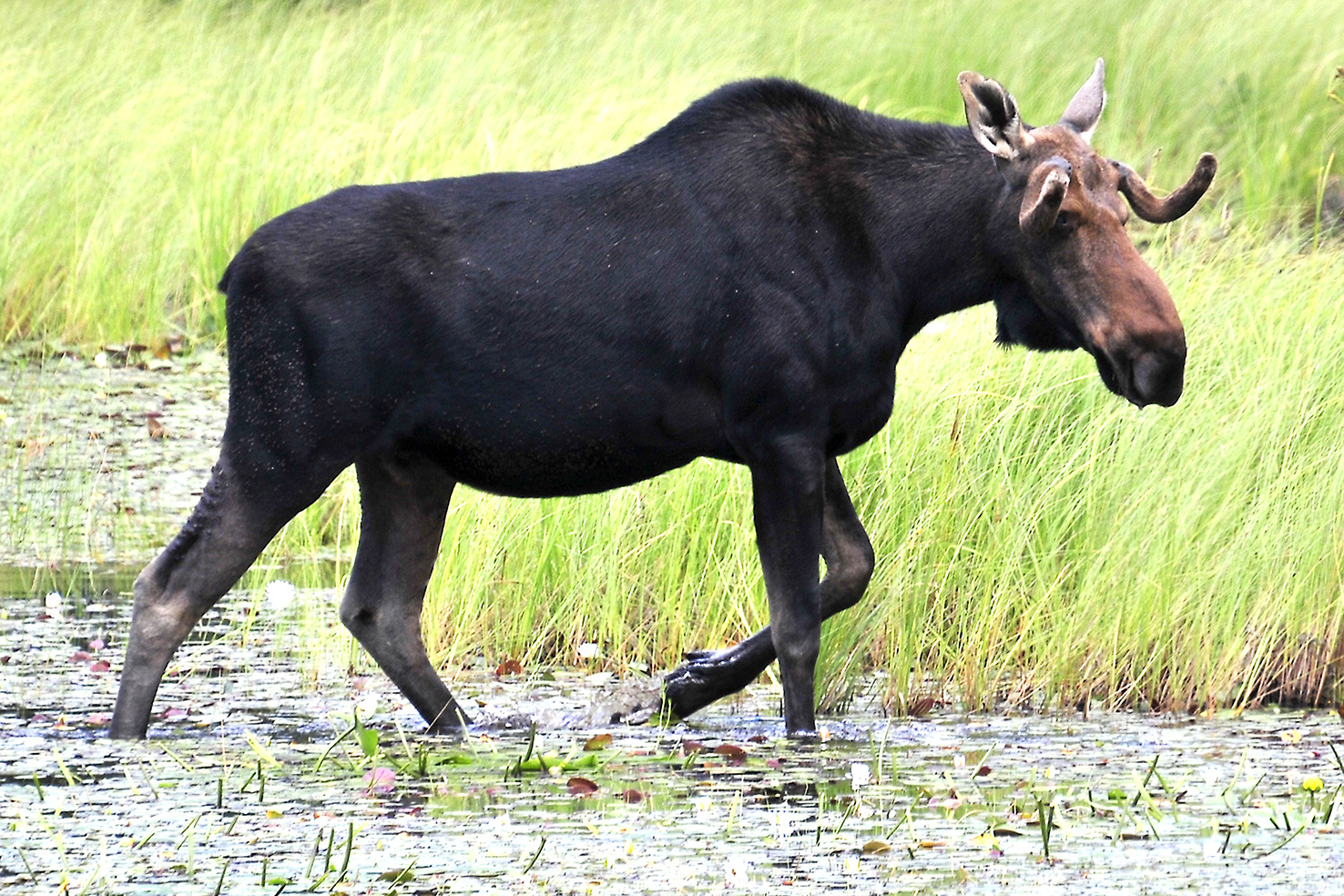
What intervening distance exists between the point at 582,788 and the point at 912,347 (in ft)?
11.7

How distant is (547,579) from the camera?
23.6ft

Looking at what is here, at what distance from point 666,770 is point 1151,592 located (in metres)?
1.86

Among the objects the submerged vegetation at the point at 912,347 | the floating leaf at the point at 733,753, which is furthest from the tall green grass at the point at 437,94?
the floating leaf at the point at 733,753

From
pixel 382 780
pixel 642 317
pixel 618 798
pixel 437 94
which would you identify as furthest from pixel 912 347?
pixel 437 94

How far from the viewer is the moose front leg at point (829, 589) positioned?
6.09 meters

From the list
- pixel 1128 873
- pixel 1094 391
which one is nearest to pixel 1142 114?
pixel 1094 391

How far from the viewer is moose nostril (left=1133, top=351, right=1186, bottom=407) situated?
5391mm

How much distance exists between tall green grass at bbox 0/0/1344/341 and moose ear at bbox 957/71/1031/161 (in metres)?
4.81

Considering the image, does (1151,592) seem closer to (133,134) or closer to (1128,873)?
(1128,873)

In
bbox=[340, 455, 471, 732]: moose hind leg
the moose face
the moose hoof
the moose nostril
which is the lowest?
the moose hoof

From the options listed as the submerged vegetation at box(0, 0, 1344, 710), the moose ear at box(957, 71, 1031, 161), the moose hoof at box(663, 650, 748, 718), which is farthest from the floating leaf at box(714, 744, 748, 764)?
the moose ear at box(957, 71, 1031, 161)

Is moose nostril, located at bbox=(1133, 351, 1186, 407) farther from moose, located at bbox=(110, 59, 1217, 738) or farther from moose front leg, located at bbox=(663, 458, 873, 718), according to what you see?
moose front leg, located at bbox=(663, 458, 873, 718)

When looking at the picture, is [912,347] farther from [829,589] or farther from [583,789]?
[583,789]

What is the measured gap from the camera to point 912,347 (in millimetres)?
8148
